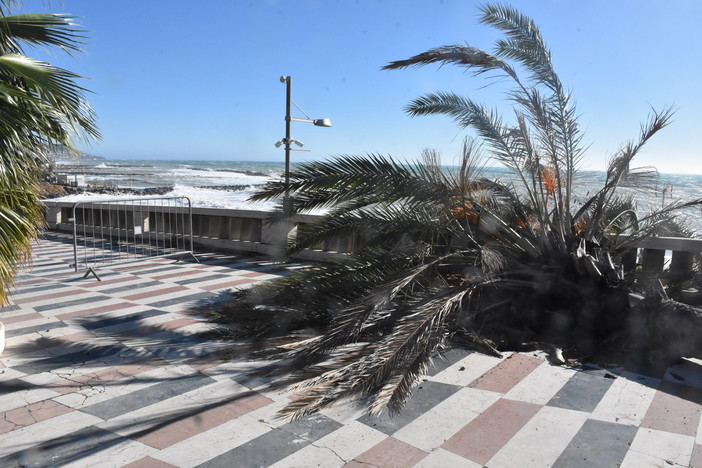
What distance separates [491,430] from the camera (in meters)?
3.08

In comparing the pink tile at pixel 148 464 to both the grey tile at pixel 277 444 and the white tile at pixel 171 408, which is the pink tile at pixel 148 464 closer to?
the grey tile at pixel 277 444

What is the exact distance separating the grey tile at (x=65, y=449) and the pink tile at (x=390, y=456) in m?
1.32

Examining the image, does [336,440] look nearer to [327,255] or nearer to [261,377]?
[261,377]

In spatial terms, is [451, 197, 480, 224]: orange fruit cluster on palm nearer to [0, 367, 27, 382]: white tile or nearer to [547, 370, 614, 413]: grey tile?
[547, 370, 614, 413]: grey tile

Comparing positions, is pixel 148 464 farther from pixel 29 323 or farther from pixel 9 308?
pixel 9 308

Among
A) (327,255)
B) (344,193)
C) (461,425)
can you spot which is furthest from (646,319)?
(327,255)

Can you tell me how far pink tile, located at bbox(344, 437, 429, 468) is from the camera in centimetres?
271

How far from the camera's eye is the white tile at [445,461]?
270cm

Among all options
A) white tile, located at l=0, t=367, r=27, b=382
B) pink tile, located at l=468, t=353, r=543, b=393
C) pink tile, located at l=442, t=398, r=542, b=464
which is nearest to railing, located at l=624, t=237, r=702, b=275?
pink tile, located at l=468, t=353, r=543, b=393

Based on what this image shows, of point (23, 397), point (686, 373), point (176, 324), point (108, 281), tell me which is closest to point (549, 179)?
point (686, 373)

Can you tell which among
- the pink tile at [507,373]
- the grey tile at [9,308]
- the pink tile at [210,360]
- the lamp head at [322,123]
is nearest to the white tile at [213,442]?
the pink tile at [210,360]

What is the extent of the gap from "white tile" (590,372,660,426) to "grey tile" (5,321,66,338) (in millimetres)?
4709

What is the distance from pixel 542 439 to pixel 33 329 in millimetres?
4534

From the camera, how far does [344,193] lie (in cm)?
502
